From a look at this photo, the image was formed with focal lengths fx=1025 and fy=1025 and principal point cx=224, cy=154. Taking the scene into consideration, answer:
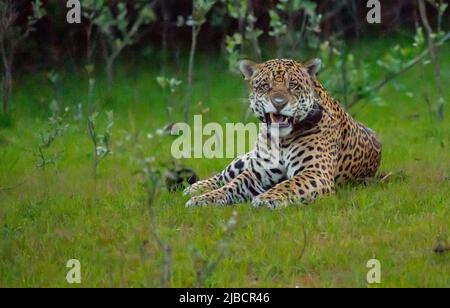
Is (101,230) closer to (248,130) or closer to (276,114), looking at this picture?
(276,114)

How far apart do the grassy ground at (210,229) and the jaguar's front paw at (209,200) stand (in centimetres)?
17

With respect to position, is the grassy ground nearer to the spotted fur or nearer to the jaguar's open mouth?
the spotted fur

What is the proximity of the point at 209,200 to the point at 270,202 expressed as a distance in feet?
2.30

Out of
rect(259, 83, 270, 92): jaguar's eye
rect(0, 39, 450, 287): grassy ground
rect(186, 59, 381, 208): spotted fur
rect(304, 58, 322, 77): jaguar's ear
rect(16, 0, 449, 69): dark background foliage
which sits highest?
→ rect(16, 0, 449, 69): dark background foliage

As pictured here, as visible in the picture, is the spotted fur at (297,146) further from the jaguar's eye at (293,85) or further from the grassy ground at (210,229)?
the grassy ground at (210,229)

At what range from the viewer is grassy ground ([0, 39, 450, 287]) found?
752 centimetres

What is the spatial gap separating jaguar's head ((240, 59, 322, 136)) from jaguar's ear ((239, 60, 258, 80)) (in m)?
0.12

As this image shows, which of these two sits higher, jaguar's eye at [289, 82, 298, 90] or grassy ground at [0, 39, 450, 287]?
jaguar's eye at [289, 82, 298, 90]

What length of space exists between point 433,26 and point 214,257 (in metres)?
14.6

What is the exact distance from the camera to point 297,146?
32.9ft

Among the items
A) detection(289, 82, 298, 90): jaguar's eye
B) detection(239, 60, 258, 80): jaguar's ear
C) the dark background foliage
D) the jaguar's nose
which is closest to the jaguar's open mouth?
the jaguar's nose

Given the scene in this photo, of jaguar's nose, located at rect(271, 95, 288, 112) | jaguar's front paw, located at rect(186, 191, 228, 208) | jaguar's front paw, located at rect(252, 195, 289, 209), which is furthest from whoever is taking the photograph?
jaguar's nose, located at rect(271, 95, 288, 112)
